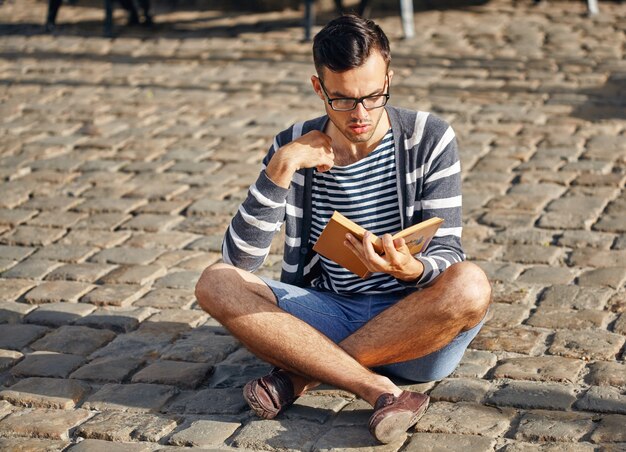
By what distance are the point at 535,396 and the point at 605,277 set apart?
133 cm

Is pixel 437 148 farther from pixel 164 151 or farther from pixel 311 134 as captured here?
pixel 164 151

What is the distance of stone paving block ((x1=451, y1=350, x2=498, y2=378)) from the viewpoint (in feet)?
13.6

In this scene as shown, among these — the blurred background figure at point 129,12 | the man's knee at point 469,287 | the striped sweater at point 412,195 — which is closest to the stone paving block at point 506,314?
the striped sweater at point 412,195

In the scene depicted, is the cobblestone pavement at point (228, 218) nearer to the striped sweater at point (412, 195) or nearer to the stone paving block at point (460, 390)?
the stone paving block at point (460, 390)

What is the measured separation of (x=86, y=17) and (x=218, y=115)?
441cm

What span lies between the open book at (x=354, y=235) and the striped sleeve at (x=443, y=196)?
135 mm

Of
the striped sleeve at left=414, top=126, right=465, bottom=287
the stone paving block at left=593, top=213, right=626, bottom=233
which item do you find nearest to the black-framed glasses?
the striped sleeve at left=414, top=126, right=465, bottom=287

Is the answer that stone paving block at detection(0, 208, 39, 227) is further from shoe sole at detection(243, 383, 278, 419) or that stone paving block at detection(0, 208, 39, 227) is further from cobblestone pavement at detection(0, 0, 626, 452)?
shoe sole at detection(243, 383, 278, 419)

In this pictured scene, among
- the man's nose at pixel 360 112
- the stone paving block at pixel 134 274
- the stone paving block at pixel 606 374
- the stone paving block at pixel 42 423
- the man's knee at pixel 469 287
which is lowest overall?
the stone paving block at pixel 134 274

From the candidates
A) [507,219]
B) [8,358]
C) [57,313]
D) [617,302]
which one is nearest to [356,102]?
[617,302]

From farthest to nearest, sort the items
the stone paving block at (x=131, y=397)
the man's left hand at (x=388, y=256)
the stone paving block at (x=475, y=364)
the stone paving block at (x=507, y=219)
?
the stone paving block at (x=507, y=219)
the stone paving block at (x=475, y=364)
the stone paving block at (x=131, y=397)
the man's left hand at (x=388, y=256)

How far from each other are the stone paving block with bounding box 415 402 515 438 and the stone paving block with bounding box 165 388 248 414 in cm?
66

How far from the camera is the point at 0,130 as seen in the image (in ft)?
26.8

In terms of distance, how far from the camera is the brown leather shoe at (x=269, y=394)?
12.5 ft
